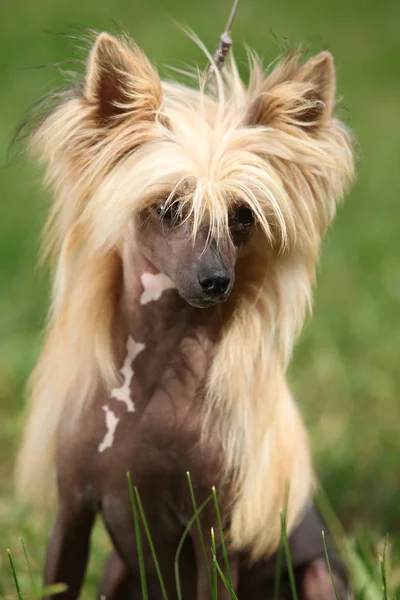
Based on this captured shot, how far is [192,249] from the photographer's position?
175 centimetres

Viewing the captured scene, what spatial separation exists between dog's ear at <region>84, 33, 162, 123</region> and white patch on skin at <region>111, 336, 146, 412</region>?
457 mm

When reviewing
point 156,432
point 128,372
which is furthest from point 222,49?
point 156,432

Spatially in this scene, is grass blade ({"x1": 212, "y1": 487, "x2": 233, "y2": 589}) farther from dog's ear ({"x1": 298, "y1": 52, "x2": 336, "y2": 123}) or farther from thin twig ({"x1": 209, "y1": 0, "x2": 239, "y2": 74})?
thin twig ({"x1": 209, "y1": 0, "x2": 239, "y2": 74})

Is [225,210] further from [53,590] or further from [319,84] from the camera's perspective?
[53,590]

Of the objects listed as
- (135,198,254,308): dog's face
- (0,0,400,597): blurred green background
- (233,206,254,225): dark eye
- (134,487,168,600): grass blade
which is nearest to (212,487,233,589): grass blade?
(134,487,168,600): grass blade

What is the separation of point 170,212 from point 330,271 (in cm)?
302

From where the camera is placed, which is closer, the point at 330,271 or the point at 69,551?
the point at 69,551

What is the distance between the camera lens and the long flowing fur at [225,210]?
177 centimetres

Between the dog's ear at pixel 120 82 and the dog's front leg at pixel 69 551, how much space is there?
840 mm

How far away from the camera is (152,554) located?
1.95 m

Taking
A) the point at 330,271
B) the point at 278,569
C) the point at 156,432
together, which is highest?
the point at 156,432

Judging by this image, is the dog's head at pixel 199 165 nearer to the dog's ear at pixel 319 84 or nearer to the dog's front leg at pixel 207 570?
the dog's ear at pixel 319 84

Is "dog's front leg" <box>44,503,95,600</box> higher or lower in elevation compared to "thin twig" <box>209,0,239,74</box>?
lower

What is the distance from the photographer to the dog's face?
5.63 feet
